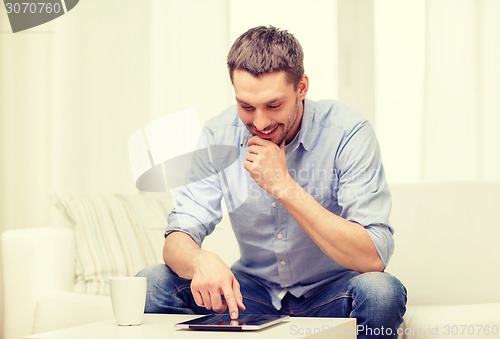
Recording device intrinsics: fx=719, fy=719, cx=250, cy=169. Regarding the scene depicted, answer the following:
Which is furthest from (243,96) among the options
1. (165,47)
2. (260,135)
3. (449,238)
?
(165,47)

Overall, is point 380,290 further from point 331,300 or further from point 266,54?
point 266,54

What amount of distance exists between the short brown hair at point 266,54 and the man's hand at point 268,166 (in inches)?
6.8

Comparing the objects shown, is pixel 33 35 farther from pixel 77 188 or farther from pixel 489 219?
pixel 489 219

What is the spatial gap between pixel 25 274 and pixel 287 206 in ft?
2.76

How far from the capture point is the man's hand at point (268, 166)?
4.92 feet

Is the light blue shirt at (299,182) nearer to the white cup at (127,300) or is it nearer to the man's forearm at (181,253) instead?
the man's forearm at (181,253)

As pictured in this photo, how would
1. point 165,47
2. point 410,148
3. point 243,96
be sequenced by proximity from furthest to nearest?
point 165,47 → point 410,148 → point 243,96

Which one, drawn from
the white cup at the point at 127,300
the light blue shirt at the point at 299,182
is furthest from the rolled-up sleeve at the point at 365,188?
the white cup at the point at 127,300

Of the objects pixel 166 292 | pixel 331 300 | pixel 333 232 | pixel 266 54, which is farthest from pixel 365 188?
pixel 166 292

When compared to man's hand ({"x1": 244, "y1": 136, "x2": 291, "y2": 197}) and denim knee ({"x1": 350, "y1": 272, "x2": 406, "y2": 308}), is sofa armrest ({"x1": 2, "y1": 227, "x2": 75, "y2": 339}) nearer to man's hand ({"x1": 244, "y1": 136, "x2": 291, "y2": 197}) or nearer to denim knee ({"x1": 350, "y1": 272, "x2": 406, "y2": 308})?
man's hand ({"x1": 244, "y1": 136, "x2": 291, "y2": 197})

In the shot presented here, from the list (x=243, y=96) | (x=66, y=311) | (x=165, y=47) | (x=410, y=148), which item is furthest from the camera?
(x=165, y=47)

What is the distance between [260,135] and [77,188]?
1.44 m

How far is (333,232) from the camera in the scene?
4.84ft

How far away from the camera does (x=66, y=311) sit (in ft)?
6.14
